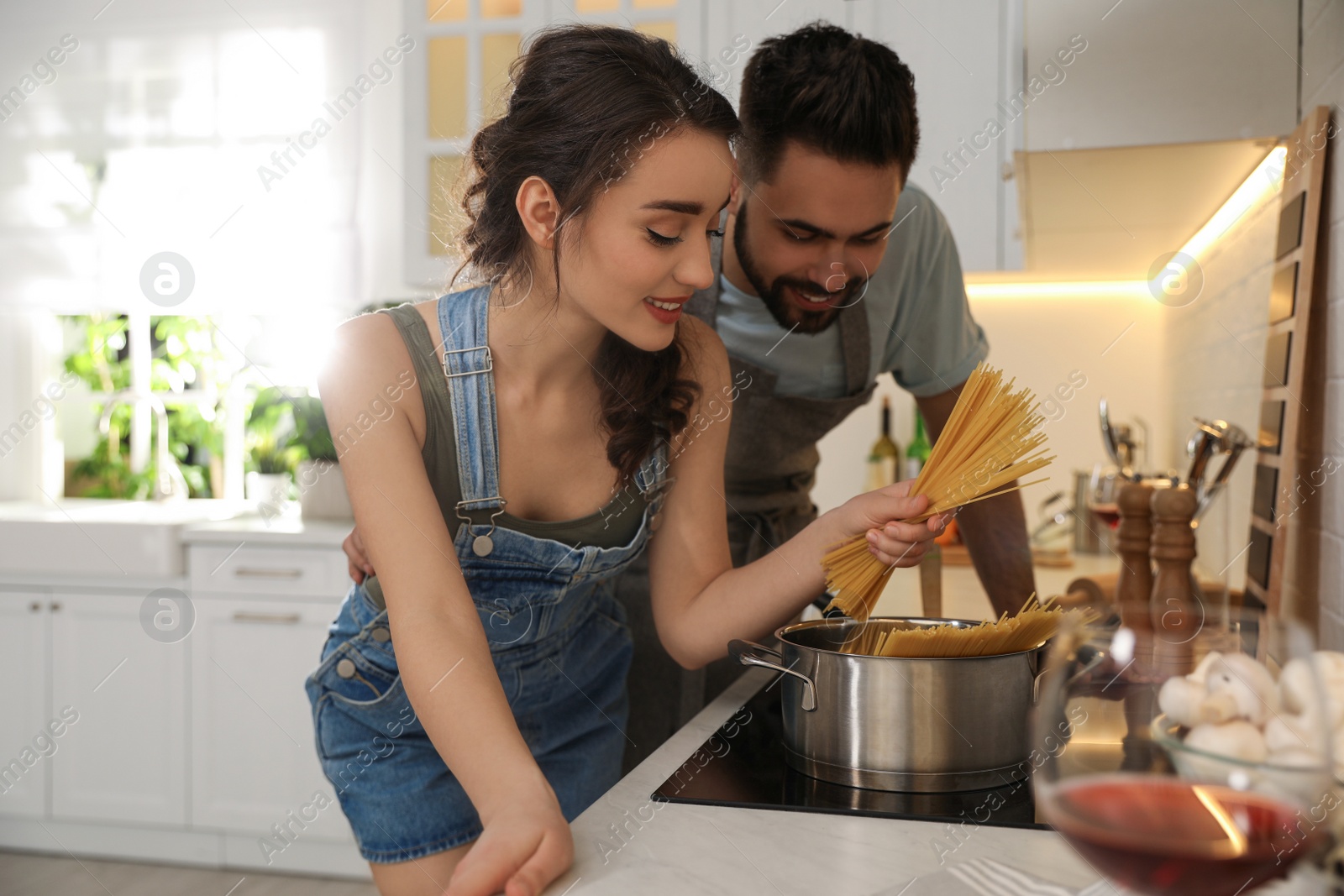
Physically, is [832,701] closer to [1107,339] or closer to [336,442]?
[336,442]

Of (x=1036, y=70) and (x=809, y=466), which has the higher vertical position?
(x=1036, y=70)

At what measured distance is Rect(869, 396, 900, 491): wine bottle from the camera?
8.67 ft

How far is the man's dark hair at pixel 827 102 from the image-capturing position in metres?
1.07

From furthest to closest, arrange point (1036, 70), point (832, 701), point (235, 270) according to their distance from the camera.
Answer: point (235, 270), point (1036, 70), point (832, 701)

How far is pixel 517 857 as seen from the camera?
54 centimetres

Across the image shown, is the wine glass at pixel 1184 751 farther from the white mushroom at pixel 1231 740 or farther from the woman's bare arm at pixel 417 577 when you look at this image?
the woman's bare arm at pixel 417 577

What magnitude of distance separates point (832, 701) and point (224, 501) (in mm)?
2958

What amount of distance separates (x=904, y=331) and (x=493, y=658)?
0.73m

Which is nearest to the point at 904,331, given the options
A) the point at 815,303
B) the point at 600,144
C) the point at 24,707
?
the point at 815,303

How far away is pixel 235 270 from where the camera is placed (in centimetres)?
310

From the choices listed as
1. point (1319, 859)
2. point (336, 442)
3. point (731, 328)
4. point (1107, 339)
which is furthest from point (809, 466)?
point (1107, 339)

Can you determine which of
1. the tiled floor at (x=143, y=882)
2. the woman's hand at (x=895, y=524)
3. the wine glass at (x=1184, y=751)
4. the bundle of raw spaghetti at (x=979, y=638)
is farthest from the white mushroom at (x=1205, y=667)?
the tiled floor at (x=143, y=882)

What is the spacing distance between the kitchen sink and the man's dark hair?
2.02 metres

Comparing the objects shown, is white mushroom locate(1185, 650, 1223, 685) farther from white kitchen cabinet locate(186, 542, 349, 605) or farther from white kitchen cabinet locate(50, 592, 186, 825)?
white kitchen cabinet locate(50, 592, 186, 825)
